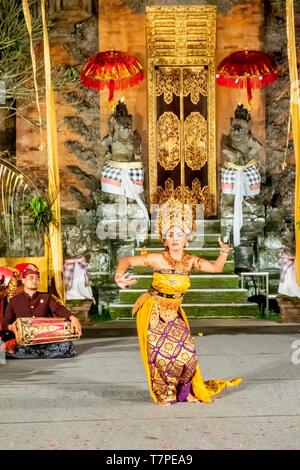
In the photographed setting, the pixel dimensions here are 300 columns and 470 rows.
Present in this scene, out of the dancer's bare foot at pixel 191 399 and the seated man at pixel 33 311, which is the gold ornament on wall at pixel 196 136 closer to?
the seated man at pixel 33 311

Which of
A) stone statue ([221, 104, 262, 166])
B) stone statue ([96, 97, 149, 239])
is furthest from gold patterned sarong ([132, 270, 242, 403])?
stone statue ([221, 104, 262, 166])

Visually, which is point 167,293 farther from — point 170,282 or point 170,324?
point 170,324

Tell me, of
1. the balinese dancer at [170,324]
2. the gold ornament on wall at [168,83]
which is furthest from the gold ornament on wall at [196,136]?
the balinese dancer at [170,324]

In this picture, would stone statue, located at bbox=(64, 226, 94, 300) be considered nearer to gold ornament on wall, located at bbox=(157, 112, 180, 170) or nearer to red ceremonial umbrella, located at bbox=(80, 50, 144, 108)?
gold ornament on wall, located at bbox=(157, 112, 180, 170)

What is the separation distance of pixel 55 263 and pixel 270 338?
3.16m

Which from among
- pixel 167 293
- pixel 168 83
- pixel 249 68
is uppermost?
pixel 249 68

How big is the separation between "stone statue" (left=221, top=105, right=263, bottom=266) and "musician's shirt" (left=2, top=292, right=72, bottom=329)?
6.51 metres

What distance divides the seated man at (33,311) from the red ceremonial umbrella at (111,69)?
7.08 meters

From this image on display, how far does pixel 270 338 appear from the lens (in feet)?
38.6

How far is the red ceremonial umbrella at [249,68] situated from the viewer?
16.4m

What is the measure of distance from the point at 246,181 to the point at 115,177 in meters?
2.48

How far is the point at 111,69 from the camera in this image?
16344mm

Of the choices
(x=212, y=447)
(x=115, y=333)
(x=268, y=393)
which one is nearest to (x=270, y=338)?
(x=115, y=333)

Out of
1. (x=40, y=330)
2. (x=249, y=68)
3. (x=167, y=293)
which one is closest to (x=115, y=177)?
(x=249, y=68)
